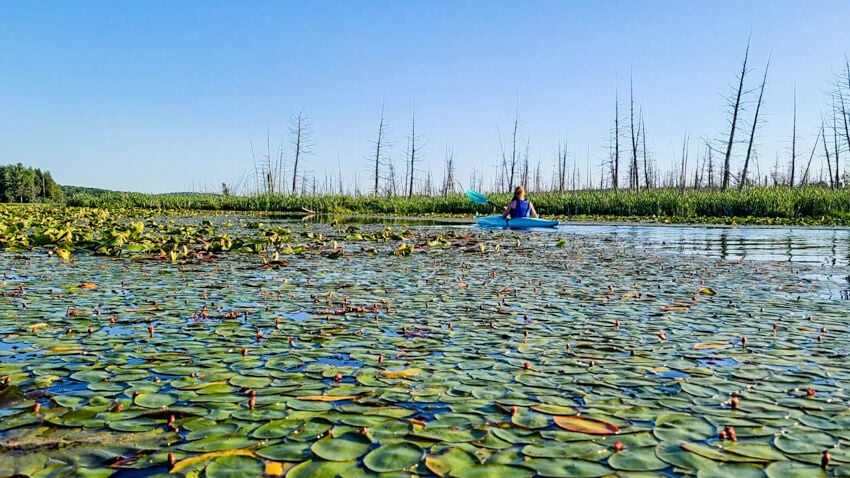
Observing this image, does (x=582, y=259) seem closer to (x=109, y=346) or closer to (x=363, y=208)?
(x=109, y=346)

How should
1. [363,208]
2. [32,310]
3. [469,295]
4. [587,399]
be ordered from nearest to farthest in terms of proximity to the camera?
[587,399] → [32,310] → [469,295] → [363,208]

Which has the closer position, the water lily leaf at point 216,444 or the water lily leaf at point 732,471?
the water lily leaf at point 732,471

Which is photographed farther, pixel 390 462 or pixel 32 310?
pixel 32 310

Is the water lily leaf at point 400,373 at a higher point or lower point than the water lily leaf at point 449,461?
higher

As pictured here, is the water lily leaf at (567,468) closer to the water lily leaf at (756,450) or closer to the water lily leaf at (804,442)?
the water lily leaf at (756,450)

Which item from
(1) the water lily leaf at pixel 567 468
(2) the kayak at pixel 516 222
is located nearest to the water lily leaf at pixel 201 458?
(1) the water lily leaf at pixel 567 468

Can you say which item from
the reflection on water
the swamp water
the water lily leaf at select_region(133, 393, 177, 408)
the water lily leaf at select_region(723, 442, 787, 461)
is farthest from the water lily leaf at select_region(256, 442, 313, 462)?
the reflection on water

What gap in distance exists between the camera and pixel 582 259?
29.0ft

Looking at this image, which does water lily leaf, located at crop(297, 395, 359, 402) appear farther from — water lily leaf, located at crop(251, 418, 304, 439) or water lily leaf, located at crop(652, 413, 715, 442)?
water lily leaf, located at crop(652, 413, 715, 442)

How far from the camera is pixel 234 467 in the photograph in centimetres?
201

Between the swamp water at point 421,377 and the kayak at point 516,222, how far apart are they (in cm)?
1011

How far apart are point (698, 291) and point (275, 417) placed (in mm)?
4575

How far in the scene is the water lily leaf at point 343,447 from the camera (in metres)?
2.09

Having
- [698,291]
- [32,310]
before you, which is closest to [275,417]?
[32,310]
